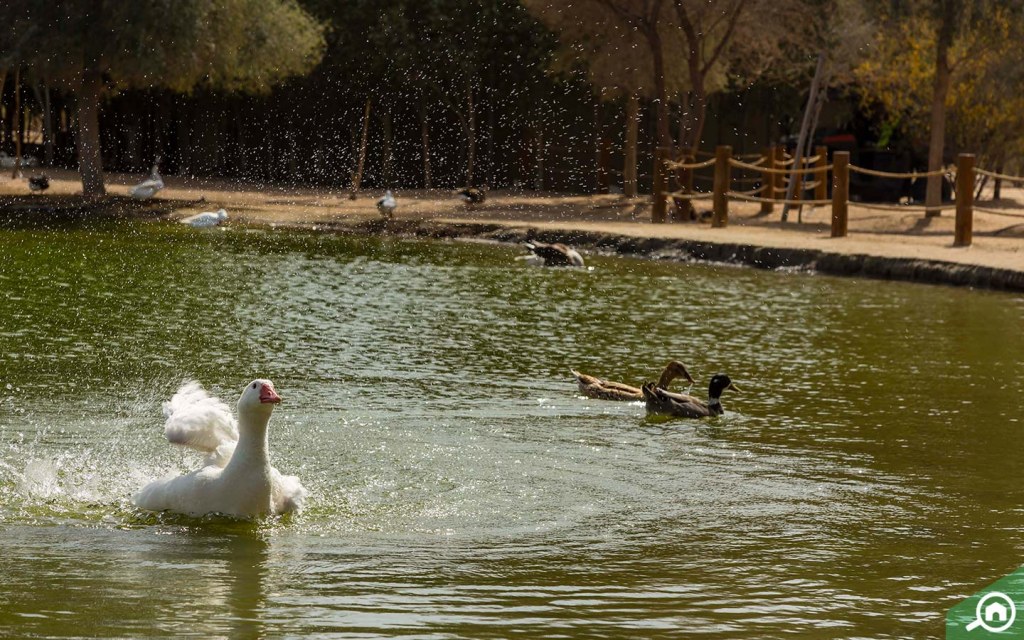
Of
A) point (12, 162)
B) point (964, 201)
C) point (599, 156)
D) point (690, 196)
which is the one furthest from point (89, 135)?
point (964, 201)

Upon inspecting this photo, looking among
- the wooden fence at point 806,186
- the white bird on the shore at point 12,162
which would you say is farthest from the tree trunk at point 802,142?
the white bird on the shore at point 12,162

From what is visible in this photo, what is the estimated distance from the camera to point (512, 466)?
10484 millimetres

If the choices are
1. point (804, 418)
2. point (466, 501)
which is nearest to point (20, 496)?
point (466, 501)

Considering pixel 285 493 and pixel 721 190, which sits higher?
pixel 721 190

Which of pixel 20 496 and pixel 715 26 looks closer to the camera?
pixel 20 496

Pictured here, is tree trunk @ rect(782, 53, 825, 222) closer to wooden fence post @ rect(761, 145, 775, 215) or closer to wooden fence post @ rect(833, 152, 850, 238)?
wooden fence post @ rect(761, 145, 775, 215)

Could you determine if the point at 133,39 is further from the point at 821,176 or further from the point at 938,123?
the point at 938,123

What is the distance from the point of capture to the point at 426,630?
7.14 m

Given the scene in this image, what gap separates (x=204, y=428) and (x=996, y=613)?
435 centimetres

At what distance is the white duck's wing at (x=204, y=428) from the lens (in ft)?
29.8

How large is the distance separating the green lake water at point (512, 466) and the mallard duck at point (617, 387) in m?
0.23

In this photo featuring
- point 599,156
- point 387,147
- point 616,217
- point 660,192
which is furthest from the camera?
point 387,147

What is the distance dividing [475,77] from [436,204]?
19.1ft

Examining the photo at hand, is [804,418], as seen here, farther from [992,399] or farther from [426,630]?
[426,630]
